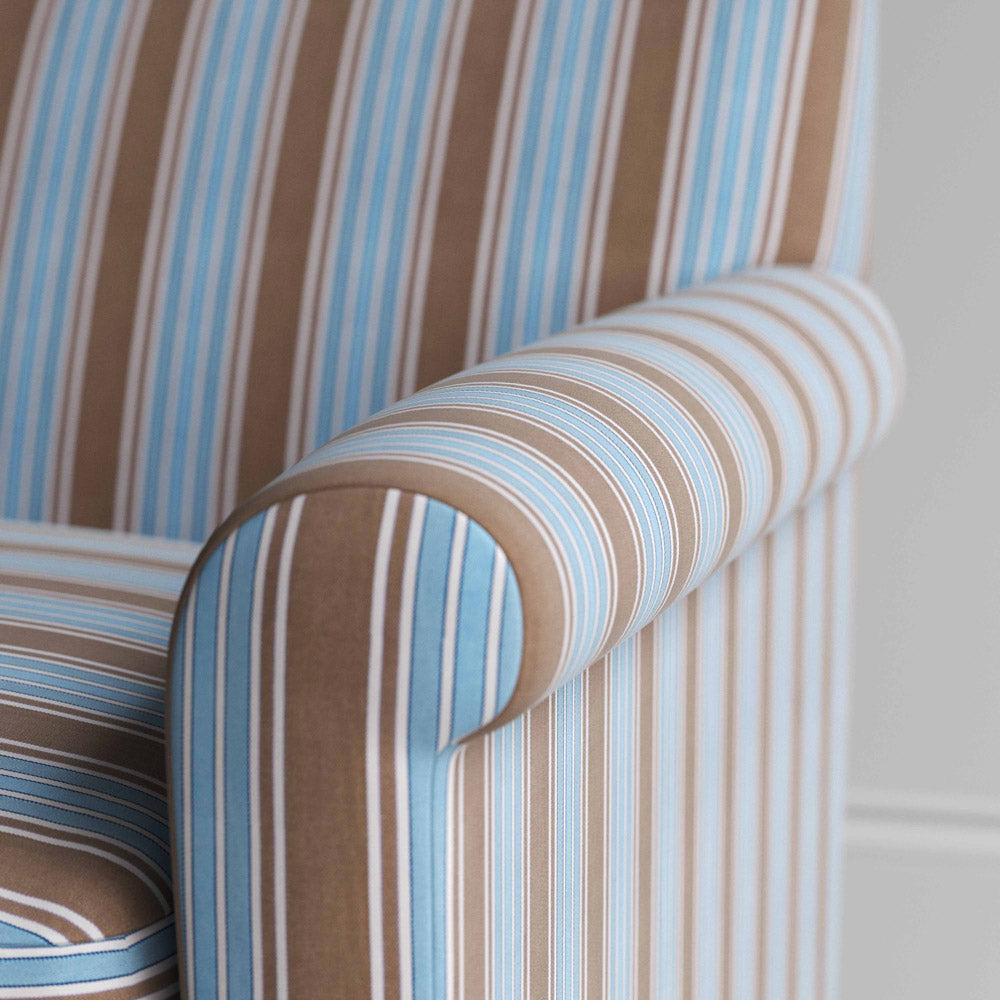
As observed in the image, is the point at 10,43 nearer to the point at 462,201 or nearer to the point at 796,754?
the point at 462,201

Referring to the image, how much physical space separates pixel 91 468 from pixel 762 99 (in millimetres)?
627

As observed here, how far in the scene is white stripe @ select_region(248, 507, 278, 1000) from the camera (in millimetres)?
463

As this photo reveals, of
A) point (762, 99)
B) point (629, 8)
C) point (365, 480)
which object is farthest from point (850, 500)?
point (365, 480)

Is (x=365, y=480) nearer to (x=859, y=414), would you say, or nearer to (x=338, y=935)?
(x=338, y=935)

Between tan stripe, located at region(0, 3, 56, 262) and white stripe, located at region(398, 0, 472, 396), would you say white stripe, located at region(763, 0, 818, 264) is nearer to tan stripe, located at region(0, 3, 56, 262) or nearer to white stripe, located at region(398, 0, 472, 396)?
white stripe, located at region(398, 0, 472, 396)

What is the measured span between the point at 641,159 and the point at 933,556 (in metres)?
0.57

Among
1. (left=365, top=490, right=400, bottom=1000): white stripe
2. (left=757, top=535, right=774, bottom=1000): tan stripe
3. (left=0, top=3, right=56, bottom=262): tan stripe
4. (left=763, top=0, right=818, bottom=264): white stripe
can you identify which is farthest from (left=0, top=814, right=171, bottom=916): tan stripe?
(left=0, top=3, right=56, bottom=262): tan stripe

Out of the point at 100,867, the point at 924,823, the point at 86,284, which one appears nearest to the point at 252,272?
the point at 86,284

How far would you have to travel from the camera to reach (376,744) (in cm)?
45

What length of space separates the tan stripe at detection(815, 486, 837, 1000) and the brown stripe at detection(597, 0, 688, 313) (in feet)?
0.74

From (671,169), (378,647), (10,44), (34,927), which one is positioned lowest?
(34,927)

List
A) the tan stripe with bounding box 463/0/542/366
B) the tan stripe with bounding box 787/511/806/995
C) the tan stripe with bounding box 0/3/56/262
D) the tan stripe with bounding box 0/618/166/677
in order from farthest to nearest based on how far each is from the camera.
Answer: the tan stripe with bounding box 0/3/56/262, the tan stripe with bounding box 463/0/542/366, the tan stripe with bounding box 787/511/806/995, the tan stripe with bounding box 0/618/166/677

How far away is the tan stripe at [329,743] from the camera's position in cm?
45

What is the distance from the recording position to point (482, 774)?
19.3 inches
